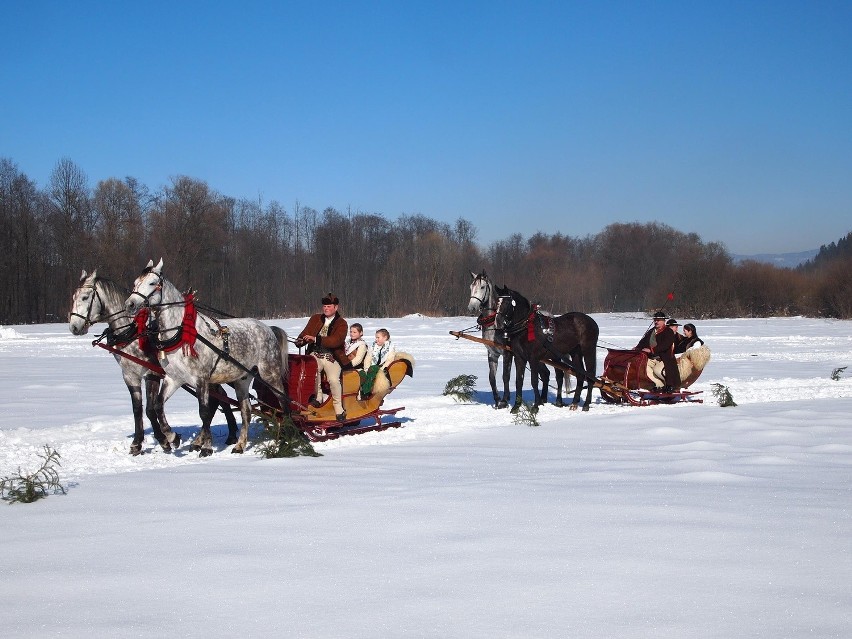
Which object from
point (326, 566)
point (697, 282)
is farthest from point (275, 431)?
point (697, 282)

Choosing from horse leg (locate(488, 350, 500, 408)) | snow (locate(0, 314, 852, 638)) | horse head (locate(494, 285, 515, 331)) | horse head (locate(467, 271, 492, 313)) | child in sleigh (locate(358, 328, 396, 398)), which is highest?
horse head (locate(467, 271, 492, 313))

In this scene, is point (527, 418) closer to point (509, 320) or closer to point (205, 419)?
point (509, 320)

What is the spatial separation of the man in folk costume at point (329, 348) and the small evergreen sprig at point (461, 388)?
13.9ft

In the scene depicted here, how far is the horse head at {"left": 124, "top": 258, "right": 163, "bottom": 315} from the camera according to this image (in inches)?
348

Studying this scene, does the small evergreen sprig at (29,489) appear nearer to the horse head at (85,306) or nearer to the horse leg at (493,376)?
the horse head at (85,306)

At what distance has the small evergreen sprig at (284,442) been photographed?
8867 millimetres

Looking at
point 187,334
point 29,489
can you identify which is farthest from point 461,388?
point 29,489

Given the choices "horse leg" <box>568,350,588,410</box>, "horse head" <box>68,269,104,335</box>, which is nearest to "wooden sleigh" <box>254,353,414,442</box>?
"horse head" <box>68,269,104,335</box>

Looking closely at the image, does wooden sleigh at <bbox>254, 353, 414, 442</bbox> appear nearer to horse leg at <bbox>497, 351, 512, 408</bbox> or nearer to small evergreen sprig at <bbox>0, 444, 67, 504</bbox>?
horse leg at <bbox>497, 351, 512, 408</bbox>

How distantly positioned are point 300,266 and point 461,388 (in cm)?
5797

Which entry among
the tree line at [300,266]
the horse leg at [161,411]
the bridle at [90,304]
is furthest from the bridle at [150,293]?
the tree line at [300,266]

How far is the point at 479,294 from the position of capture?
13.3 m

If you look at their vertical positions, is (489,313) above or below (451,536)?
above

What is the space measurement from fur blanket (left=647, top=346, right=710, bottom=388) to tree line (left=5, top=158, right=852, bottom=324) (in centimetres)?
2858
